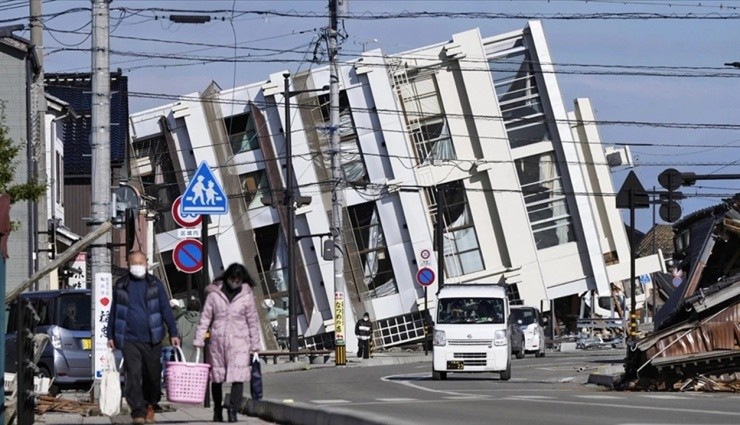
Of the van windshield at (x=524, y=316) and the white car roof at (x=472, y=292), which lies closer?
the white car roof at (x=472, y=292)

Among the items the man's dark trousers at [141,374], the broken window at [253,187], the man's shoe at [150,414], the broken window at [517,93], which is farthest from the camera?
the broken window at [253,187]

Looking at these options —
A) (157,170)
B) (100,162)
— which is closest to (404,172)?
(157,170)

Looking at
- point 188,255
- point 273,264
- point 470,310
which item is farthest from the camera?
point 273,264

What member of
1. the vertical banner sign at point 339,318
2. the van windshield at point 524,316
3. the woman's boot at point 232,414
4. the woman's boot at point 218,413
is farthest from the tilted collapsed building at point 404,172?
the woman's boot at point 232,414

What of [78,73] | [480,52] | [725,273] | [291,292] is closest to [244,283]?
[725,273]

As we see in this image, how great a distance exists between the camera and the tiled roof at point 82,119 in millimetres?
53344

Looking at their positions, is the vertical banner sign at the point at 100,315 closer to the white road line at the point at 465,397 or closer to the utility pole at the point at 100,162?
the utility pole at the point at 100,162

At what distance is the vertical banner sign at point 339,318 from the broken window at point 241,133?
20.6 metres

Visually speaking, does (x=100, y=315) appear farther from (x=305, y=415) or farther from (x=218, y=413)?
(x=305, y=415)

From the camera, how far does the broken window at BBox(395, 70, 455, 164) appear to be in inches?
2447

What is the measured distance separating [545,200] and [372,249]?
7976 mm

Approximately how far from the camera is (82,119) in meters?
54.3

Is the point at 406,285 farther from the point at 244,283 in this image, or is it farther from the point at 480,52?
the point at 244,283

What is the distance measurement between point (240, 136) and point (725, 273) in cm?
3947
